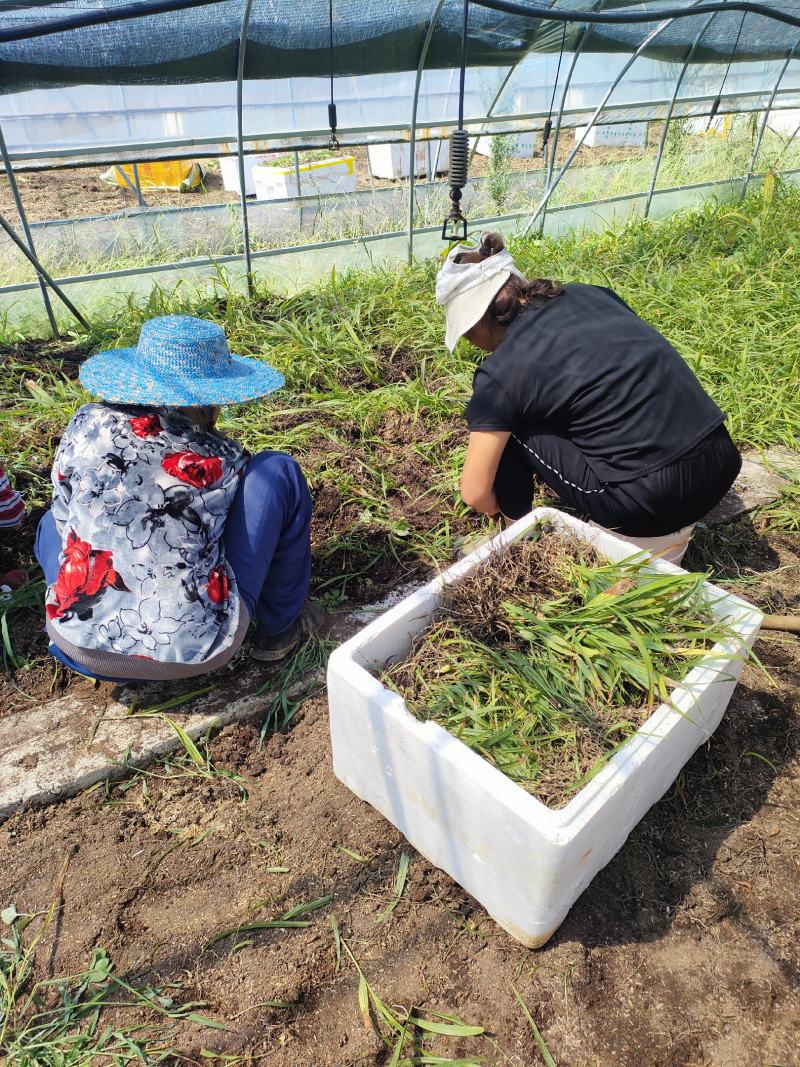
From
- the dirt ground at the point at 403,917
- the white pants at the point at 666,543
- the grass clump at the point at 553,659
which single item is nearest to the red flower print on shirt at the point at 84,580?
the dirt ground at the point at 403,917

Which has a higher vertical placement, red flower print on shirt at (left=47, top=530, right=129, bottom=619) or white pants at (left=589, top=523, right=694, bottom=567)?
red flower print on shirt at (left=47, top=530, right=129, bottom=619)

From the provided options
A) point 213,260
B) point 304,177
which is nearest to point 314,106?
point 213,260

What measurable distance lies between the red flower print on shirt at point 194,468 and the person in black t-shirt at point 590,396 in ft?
2.34

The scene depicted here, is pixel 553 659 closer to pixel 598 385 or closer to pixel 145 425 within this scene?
pixel 598 385

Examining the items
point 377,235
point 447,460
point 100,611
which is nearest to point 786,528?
point 447,460

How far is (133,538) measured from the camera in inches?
67.6

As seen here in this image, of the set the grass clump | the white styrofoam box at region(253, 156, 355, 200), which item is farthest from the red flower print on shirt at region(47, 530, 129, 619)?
the white styrofoam box at region(253, 156, 355, 200)

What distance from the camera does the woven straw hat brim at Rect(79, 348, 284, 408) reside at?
171 centimetres

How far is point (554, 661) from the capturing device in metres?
1.61

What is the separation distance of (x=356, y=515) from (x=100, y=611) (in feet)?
3.75

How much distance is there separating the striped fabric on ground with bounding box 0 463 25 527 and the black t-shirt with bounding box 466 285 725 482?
5.06ft

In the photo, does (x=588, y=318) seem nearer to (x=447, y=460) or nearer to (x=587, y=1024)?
(x=447, y=460)

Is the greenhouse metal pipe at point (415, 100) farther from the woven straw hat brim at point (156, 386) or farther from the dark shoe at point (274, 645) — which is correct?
the dark shoe at point (274, 645)

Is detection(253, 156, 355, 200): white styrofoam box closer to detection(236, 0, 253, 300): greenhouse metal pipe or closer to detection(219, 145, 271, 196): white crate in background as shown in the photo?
detection(219, 145, 271, 196): white crate in background
